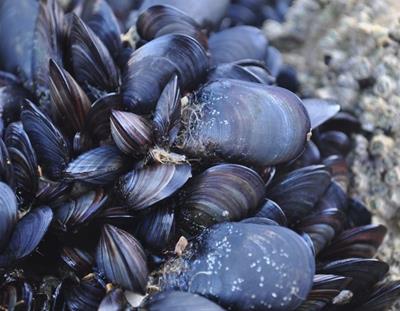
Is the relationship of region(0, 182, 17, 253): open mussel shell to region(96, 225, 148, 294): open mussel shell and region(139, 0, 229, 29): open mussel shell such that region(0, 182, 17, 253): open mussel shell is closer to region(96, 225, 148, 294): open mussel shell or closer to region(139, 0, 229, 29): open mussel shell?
region(96, 225, 148, 294): open mussel shell

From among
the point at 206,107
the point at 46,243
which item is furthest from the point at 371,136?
the point at 46,243

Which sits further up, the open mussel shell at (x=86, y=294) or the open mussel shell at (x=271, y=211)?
the open mussel shell at (x=271, y=211)

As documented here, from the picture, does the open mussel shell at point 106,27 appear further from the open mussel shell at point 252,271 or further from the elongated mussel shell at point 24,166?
the open mussel shell at point 252,271

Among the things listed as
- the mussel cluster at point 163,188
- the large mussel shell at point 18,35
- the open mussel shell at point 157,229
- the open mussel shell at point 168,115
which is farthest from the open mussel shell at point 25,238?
the large mussel shell at point 18,35

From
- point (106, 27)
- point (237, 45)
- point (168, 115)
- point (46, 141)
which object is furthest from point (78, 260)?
point (237, 45)

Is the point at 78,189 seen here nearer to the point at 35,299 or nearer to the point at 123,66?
the point at 35,299
